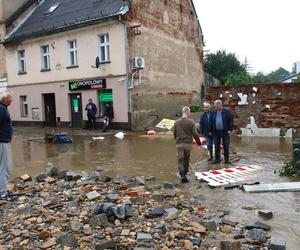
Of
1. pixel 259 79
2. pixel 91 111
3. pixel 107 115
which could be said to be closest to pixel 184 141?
pixel 107 115

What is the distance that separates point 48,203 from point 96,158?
6.48 m

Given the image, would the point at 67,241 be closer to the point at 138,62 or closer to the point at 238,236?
the point at 238,236

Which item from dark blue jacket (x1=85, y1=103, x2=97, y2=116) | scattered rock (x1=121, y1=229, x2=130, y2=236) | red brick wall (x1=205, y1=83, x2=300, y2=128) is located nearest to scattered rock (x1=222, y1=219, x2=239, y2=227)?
scattered rock (x1=121, y1=229, x2=130, y2=236)

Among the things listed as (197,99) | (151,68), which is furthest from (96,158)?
(197,99)

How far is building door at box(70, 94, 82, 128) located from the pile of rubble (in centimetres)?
1736

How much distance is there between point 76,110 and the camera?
25.3 meters

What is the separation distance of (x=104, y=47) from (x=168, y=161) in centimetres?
1296

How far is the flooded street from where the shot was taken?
689 centimetres

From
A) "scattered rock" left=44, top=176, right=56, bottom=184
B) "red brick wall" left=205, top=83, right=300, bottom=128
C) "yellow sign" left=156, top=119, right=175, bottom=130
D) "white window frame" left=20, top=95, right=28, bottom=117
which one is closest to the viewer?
"scattered rock" left=44, top=176, right=56, bottom=184

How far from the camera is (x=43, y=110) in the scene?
27.3 metres

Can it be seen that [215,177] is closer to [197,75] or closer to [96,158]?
[96,158]

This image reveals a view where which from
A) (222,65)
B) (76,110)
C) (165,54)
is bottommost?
(76,110)

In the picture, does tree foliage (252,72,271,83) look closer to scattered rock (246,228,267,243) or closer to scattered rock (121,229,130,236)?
scattered rock (246,228,267,243)

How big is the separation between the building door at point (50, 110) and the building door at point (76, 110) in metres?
2.19
